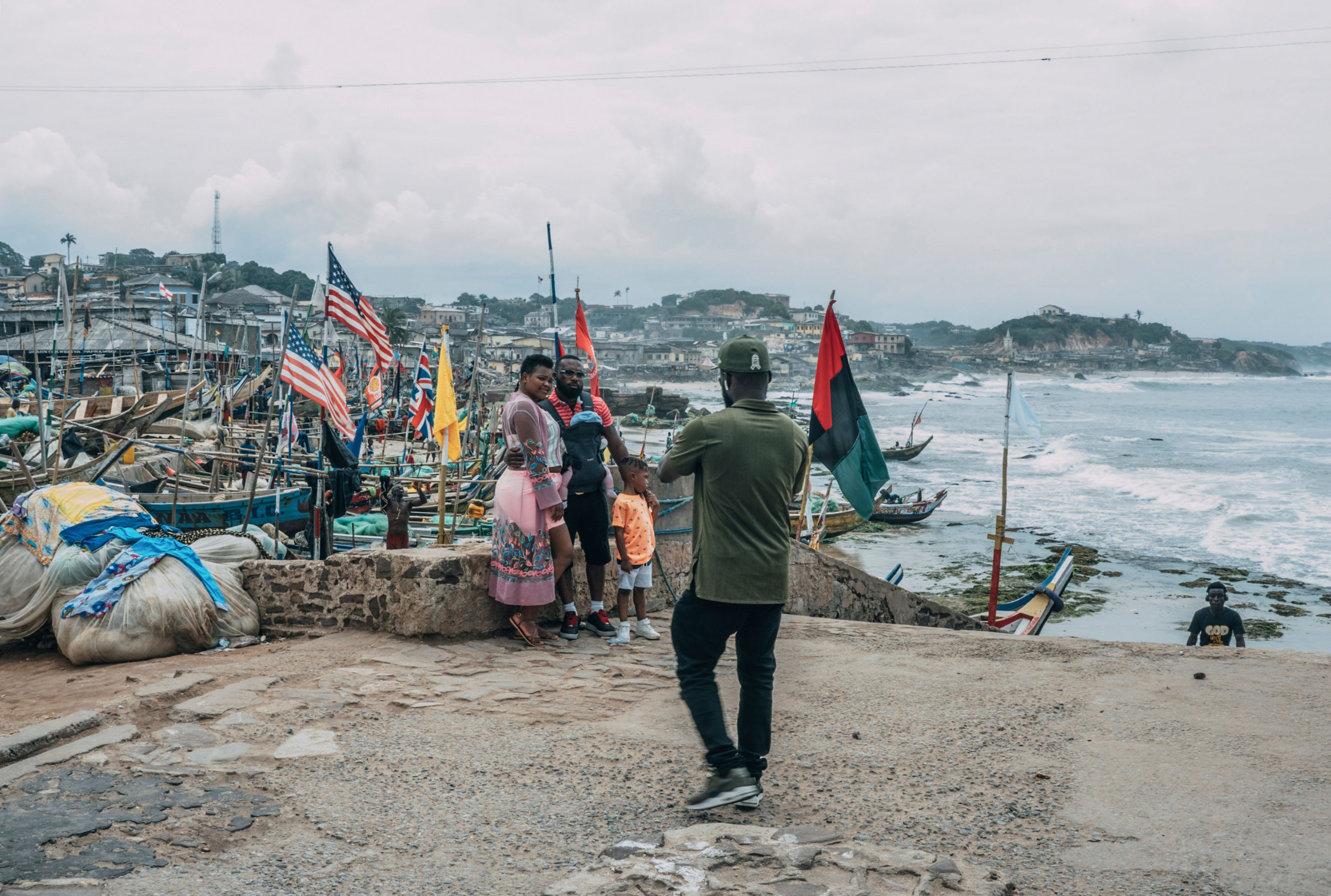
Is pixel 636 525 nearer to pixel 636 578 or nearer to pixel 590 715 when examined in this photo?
pixel 636 578

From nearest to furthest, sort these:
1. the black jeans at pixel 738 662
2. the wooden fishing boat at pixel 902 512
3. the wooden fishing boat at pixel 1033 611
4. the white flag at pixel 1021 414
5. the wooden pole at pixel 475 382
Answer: the black jeans at pixel 738 662 → the wooden fishing boat at pixel 1033 611 → the white flag at pixel 1021 414 → the wooden pole at pixel 475 382 → the wooden fishing boat at pixel 902 512

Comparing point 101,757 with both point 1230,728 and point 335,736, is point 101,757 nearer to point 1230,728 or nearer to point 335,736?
point 335,736

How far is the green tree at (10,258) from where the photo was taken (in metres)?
103

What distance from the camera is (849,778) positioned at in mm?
3434

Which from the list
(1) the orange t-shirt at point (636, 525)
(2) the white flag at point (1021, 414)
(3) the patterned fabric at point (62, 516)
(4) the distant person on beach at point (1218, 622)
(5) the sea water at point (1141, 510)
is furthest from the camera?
(5) the sea water at point (1141, 510)

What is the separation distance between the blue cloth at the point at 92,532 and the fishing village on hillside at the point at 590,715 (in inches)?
0.6

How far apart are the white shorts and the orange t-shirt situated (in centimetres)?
4

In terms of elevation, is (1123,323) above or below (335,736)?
above

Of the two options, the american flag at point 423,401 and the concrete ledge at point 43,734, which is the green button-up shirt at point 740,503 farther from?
the american flag at point 423,401

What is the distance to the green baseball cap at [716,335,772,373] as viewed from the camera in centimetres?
340

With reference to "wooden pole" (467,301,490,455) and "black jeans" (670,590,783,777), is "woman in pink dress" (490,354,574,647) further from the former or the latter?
"wooden pole" (467,301,490,455)

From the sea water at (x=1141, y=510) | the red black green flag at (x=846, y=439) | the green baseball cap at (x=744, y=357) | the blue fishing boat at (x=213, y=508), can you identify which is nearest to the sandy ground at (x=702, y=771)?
the red black green flag at (x=846, y=439)

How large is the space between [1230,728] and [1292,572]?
21.6m

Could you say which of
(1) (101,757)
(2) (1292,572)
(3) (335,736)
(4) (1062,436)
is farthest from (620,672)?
(4) (1062,436)
